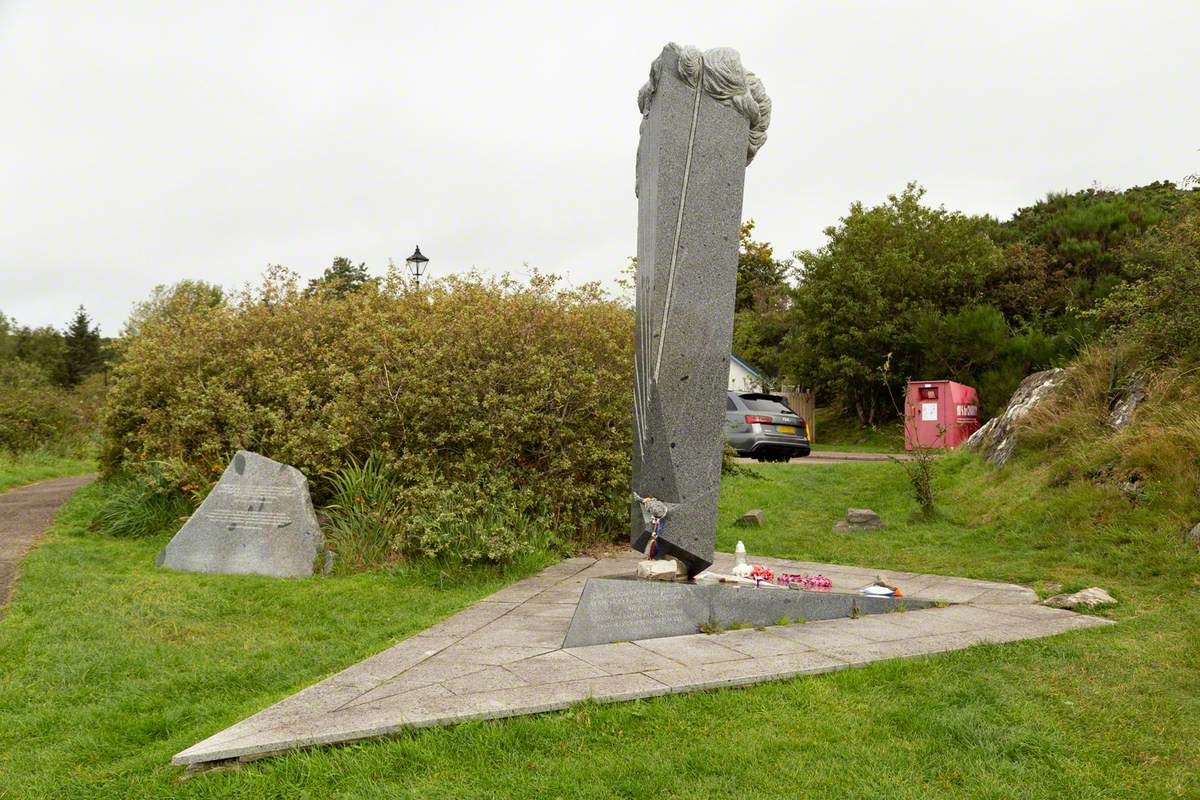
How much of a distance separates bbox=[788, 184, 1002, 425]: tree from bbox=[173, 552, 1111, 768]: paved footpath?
1736cm

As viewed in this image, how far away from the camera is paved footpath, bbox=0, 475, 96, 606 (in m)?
6.60

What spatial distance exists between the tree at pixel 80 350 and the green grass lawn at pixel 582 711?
38491mm

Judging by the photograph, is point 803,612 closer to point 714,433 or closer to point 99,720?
point 714,433

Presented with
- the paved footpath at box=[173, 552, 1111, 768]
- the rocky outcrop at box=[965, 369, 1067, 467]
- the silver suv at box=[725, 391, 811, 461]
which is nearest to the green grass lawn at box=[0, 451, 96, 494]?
the paved footpath at box=[173, 552, 1111, 768]

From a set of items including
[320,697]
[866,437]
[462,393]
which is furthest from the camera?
[866,437]

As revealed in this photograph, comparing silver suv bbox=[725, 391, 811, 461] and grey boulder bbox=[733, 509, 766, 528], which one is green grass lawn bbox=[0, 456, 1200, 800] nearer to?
grey boulder bbox=[733, 509, 766, 528]

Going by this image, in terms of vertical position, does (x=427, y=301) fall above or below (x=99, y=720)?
above

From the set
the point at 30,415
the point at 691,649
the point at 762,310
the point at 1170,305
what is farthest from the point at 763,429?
the point at 762,310

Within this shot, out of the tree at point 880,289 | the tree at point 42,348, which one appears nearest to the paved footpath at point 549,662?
the tree at point 880,289

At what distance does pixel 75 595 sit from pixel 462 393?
324cm

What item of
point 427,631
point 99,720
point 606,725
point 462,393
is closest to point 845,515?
point 462,393

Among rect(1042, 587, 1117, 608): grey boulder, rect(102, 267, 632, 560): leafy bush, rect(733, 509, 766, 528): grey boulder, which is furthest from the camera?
rect(733, 509, 766, 528): grey boulder

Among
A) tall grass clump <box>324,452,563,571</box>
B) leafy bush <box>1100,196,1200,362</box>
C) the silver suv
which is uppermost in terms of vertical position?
leafy bush <box>1100,196,1200,362</box>

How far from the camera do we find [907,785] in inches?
108
